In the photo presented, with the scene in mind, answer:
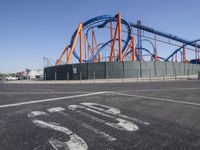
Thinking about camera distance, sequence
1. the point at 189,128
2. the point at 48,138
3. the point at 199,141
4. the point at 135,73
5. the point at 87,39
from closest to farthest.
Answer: the point at 199,141, the point at 48,138, the point at 189,128, the point at 135,73, the point at 87,39

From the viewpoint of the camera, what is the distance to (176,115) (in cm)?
414

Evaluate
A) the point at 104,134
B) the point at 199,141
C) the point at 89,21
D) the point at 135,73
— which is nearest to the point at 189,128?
the point at 199,141

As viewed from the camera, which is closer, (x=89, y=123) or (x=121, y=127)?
(x=121, y=127)

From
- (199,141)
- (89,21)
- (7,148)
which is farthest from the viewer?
(89,21)

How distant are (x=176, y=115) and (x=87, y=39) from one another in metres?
46.0

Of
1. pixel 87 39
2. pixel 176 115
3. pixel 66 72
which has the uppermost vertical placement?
pixel 87 39

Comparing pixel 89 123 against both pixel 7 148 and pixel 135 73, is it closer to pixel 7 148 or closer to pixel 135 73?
pixel 7 148

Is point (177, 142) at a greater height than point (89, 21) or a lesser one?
lesser

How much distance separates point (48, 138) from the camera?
8.79 feet

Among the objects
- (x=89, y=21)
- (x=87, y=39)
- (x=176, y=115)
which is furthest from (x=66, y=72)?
(x=176, y=115)

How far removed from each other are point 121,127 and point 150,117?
49.4 inches

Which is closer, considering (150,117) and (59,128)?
(59,128)

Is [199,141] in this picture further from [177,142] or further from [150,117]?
[150,117]

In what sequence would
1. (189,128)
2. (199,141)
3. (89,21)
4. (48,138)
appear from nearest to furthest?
(199,141), (48,138), (189,128), (89,21)
